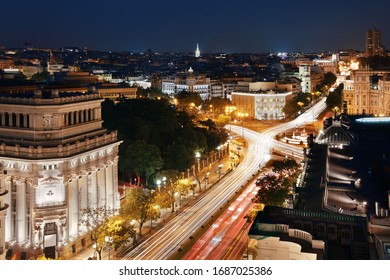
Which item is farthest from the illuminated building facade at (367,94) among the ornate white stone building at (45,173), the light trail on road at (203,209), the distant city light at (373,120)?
the ornate white stone building at (45,173)

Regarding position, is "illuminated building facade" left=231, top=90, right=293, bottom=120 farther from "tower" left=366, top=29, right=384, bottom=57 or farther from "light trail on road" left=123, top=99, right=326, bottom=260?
"tower" left=366, top=29, right=384, bottom=57

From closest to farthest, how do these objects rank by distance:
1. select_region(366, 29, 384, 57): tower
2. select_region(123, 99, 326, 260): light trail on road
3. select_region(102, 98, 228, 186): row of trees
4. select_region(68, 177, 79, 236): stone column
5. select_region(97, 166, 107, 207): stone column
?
select_region(68, 177, 79, 236): stone column → select_region(123, 99, 326, 260): light trail on road → select_region(97, 166, 107, 207): stone column → select_region(102, 98, 228, 186): row of trees → select_region(366, 29, 384, 57): tower

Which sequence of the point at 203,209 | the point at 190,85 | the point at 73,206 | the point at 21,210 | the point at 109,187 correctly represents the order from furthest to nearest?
the point at 190,85
the point at 203,209
the point at 109,187
the point at 73,206
the point at 21,210

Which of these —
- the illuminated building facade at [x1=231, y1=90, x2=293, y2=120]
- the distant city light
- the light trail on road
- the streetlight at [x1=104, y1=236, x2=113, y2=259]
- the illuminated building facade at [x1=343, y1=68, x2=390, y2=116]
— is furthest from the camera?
the illuminated building facade at [x1=231, y1=90, x2=293, y2=120]

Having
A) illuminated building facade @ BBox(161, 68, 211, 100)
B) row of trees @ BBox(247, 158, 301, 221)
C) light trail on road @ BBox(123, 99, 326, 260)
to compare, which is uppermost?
illuminated building facade @ BBox(161, 68, 211, 100)

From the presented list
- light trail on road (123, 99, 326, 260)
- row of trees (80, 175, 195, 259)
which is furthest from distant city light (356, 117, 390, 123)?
row of trees (80, 175, 195, 259)

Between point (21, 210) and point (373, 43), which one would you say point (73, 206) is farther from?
point (373, 43)

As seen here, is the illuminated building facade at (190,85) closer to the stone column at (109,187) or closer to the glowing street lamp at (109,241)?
the stone column at (109,187)

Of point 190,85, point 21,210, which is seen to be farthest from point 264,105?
point 21,210

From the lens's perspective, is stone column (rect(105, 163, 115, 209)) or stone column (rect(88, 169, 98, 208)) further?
stone column (rect(105, 163, 115, 209))
